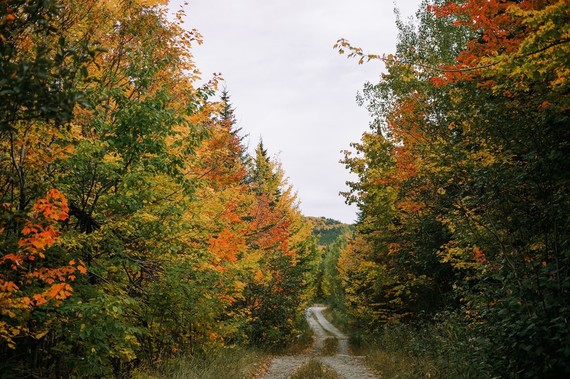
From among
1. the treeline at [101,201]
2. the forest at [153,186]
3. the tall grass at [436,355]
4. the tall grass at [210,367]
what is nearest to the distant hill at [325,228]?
the tall grass at [436,355]

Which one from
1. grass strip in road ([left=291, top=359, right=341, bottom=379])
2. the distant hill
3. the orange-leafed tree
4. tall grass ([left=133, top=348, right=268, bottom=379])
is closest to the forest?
the orange-leafed tree

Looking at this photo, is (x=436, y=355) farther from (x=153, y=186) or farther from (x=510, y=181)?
(x=153, y=186)

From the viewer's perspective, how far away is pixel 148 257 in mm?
8078

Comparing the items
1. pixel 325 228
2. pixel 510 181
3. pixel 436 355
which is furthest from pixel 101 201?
pixel 325 228

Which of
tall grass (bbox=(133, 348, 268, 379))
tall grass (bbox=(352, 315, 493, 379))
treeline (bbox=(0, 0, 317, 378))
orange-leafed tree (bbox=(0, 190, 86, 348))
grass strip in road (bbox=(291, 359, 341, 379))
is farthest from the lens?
grass strip in road (bbox=(291, 359, 341, 379))

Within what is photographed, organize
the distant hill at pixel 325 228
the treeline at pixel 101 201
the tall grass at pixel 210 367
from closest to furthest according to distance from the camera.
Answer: the treeline at pixel 101 201, the tall grass at pixel 210 367, the distant hill at pixel 325 228

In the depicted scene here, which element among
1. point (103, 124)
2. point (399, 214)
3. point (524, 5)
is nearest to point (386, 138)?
point (399, 214)

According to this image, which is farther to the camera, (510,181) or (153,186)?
(153,186)

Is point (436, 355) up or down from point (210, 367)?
up

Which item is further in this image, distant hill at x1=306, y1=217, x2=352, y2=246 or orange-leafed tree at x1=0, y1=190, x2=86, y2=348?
distant hill at x1=306, y1=217, x2=352, y2=246

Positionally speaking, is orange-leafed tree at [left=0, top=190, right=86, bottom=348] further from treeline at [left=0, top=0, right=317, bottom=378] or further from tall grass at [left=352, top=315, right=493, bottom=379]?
tall grass at [left=352, top=315, right=493, bottom=379]

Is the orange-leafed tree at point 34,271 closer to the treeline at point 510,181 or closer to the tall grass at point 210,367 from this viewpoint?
the tall grass at point 210,367

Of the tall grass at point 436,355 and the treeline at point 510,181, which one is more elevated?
the treeline at point 510,181

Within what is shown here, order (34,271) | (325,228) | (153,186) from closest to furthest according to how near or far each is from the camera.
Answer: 1. (34,271)
2. (153,186)
3. (325,228)
